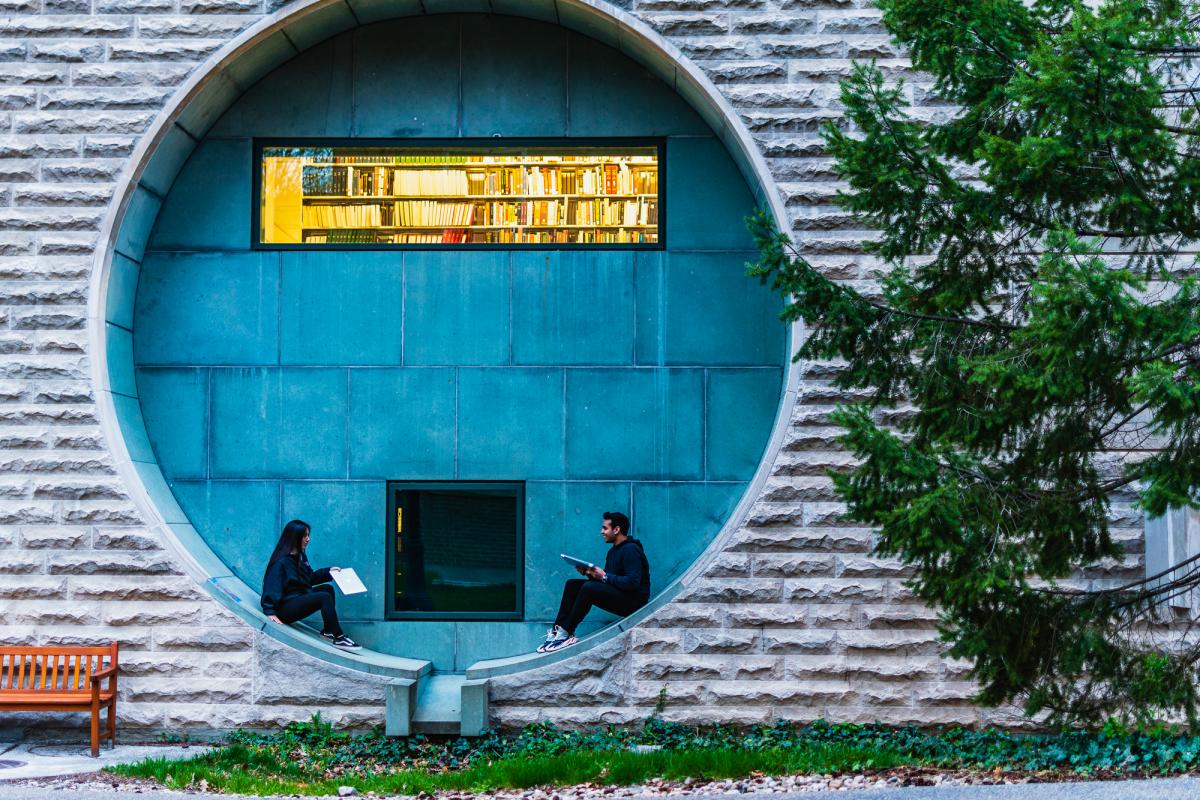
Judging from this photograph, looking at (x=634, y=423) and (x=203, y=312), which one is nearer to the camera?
(x=634, y=423)

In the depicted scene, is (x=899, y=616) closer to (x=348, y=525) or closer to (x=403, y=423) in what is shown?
(x=403, y=423)

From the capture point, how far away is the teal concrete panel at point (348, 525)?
37.0 ft

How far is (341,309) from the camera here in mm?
11500

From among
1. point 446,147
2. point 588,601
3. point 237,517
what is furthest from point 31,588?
point 446,147

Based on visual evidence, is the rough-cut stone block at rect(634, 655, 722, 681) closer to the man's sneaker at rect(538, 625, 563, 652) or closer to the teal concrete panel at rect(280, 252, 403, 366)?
the man's sneaker at rect(538, 625, 563, 652)

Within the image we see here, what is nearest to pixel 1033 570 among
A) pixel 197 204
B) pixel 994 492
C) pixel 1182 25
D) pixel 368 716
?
pixel 994 492

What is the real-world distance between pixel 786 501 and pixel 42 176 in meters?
6.99

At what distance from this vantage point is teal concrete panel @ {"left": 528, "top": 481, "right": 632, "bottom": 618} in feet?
37.0

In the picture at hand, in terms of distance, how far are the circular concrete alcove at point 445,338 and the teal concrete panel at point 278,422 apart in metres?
0.02

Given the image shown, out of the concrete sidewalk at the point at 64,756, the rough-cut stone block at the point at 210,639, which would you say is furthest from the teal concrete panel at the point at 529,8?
the concrete sidewalk at the point at 64,756

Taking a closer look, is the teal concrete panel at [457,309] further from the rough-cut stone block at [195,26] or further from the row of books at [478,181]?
the rough-cut stone block at [195,26]

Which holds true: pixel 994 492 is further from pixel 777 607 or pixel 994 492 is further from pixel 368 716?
pixel 368 716

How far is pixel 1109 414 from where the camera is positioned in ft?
22.8

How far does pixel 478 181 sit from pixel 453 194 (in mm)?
265
